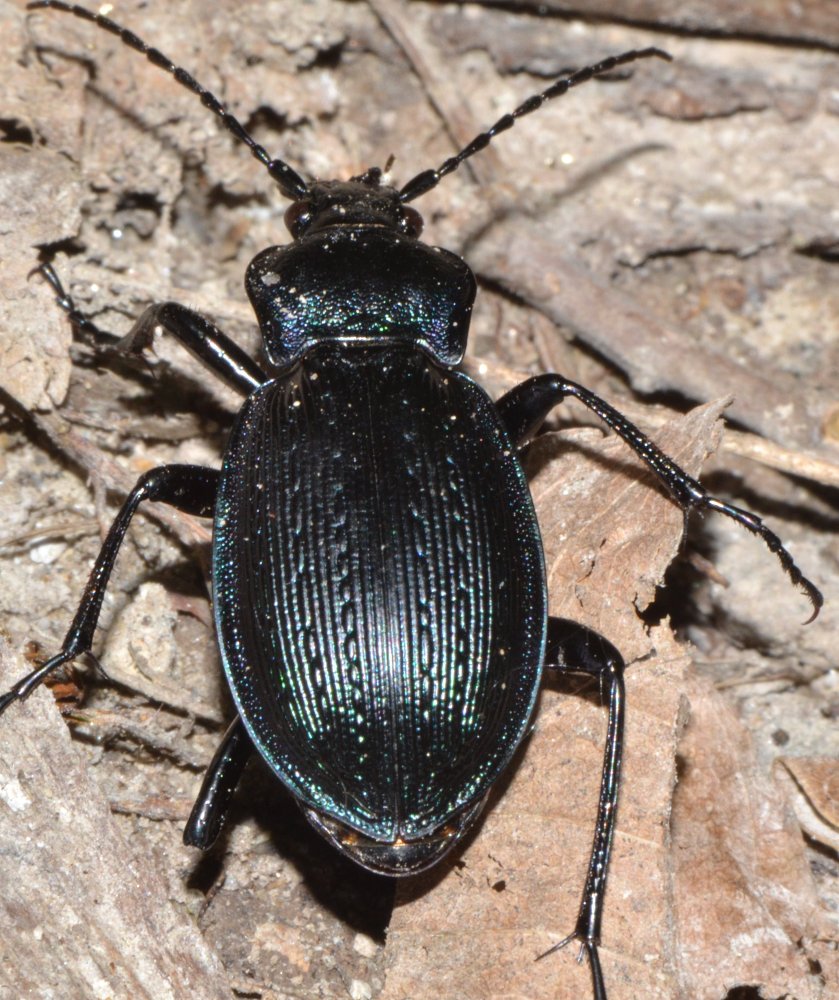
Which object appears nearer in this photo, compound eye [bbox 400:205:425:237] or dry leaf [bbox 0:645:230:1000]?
dry leaf [bbox 0:645:230:1000]

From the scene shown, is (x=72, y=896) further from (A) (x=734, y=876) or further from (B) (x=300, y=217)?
(B) (x=300, y=217)

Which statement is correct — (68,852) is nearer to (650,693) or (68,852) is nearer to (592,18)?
(650,693)

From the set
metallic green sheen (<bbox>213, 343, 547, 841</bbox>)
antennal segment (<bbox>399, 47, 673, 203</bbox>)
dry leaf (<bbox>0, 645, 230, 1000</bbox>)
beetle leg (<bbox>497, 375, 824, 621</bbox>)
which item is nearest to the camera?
metallic green sheen (<bbox>213, 343, 547, 841</bbox>)

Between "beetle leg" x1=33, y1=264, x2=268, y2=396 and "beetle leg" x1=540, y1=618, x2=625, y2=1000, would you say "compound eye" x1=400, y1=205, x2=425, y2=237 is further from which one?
"beetle leg" x1=540, y1=618, x2=625, y2=1000

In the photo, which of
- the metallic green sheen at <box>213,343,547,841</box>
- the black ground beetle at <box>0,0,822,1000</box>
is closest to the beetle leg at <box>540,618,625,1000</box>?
the black ground beetle at <box>0,0,822,1000</box>

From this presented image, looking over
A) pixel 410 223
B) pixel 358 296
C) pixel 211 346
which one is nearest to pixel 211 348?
pixel 211 346

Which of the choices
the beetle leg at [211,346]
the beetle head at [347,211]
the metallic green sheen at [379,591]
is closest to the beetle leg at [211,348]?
the beetle leg at [211,346]
